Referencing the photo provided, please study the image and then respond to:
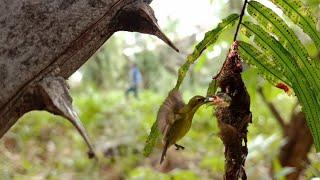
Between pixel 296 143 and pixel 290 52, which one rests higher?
pixel 296 143

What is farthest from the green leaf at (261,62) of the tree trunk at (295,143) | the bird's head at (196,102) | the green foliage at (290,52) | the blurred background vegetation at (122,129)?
the blurred background vegetation at (122,129)

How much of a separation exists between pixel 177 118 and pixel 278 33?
0.16m

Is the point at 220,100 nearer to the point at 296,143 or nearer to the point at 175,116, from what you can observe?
the point at 175,116

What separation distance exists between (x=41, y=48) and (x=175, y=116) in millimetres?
135

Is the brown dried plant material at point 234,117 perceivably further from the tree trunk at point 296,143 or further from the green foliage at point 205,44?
the tree trunk at point 296,143

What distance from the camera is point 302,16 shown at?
1.68ft

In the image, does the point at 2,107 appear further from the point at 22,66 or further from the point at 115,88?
the point at 115,88

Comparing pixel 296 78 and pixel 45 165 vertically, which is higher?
pixel 45 165

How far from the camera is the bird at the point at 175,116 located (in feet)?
1.48

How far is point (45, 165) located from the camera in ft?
10.4

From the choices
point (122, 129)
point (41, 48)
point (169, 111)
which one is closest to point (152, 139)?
point (169, 111)

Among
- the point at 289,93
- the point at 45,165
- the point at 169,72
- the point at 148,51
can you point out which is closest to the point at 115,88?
the point at 169,72

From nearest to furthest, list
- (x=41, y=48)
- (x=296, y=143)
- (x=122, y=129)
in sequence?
1. (x=41, y=48)
2. (x=296, y=143)
3. (x=122, y=129)

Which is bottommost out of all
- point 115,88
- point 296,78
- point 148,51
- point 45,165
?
point 296,78
